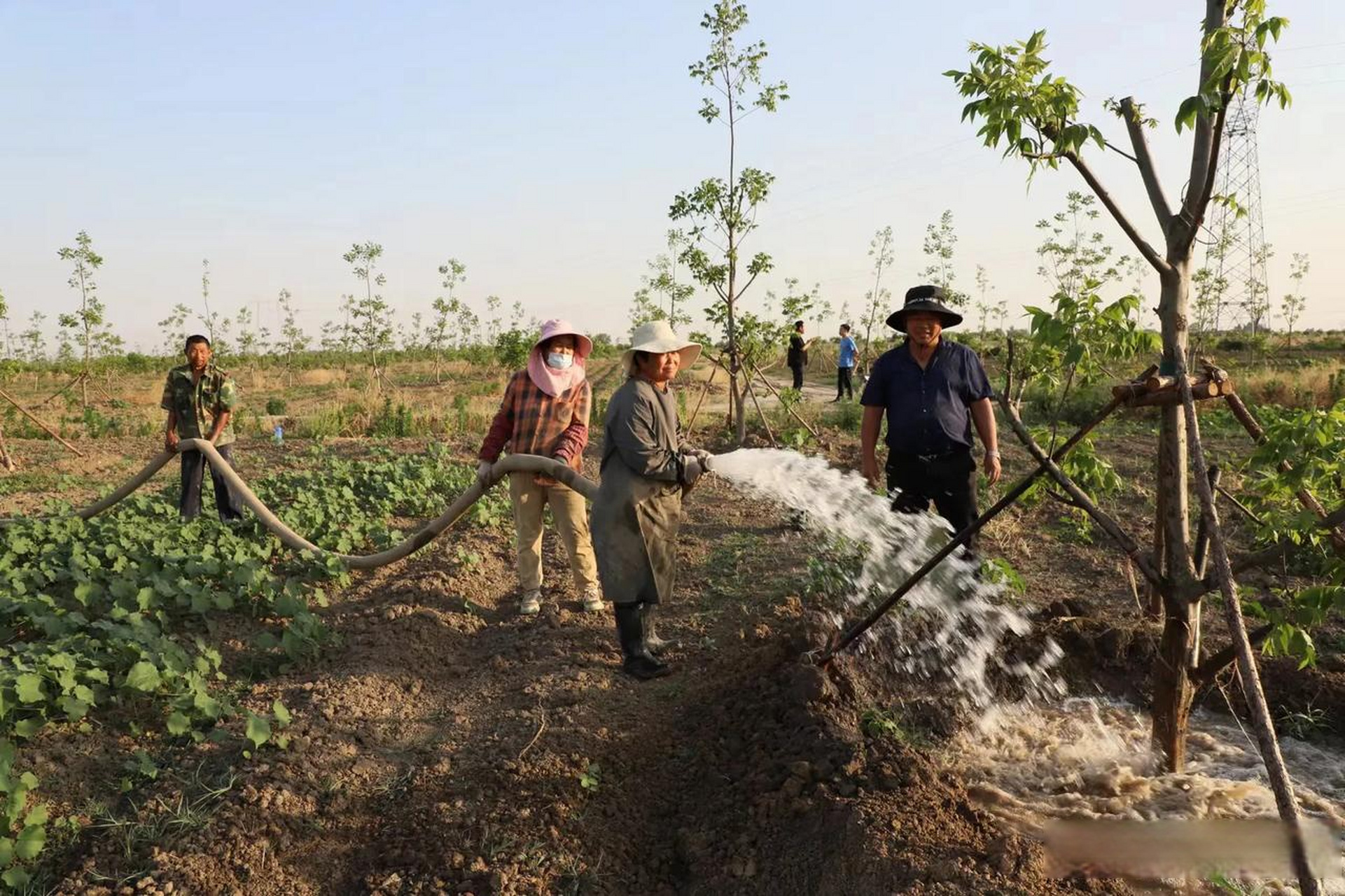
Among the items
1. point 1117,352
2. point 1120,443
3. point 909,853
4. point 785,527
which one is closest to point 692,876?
point 909,853

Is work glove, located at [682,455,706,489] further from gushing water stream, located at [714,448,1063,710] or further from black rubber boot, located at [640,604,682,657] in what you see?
black rubber boot, located at [640,604,682,657]

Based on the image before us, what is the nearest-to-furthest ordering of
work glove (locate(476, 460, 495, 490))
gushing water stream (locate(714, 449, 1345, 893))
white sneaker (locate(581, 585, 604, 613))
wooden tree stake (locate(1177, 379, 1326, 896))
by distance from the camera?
1. wooden tree stake (locate(1177, 379, 1326, 896))
2. gushing water stream (locate(714, 449, 1345, 893))
3. work glove (locate(476, 460, 495, 490))
4. white sneaker (locate(581, 585, 604, 613))

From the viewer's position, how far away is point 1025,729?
400 cm

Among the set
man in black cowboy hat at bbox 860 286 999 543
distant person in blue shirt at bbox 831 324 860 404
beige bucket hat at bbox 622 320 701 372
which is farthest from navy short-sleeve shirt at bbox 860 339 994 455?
distant person in blue shirt at bbox 831 324 860 404

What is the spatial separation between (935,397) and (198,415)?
5.54 metres

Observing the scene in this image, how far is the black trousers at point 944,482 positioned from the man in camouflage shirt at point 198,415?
5.12 m

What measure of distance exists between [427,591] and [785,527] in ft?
9.53

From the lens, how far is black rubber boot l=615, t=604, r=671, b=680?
4.16m

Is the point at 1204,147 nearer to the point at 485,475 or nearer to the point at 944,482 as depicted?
the point at 944,482

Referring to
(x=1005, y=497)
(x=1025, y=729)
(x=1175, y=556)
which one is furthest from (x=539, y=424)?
(x=1175, y=556)

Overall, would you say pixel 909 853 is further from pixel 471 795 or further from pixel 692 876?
pixel 471 795

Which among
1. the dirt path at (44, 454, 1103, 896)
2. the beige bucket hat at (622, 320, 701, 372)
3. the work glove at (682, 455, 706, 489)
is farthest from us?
the work glove at (682, 455, 706, 489)

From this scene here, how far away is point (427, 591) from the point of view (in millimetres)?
5230

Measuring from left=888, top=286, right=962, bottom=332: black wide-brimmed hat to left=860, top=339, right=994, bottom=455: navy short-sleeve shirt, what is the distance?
0.43ft
